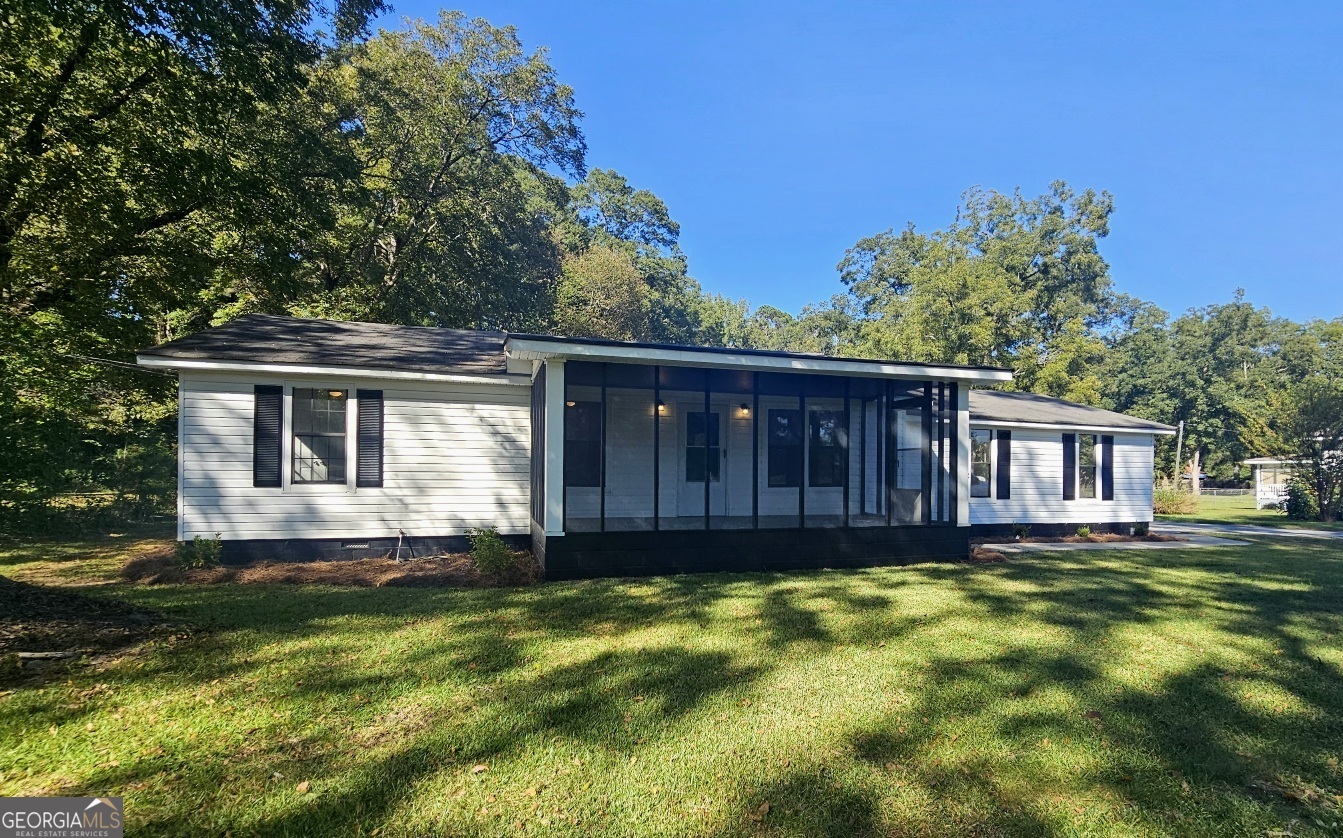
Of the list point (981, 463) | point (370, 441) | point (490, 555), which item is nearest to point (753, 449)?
point (490, 555)

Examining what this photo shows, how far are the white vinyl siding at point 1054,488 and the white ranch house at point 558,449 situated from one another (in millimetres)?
3370

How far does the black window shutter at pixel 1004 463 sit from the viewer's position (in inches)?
515

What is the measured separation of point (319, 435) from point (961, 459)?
1046 centimetres

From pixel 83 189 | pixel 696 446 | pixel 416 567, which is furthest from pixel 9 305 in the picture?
pixel 696 446

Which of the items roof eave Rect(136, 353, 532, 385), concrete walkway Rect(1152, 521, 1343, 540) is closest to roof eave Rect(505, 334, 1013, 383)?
roof eave Rect(136, 353, 532, 385)

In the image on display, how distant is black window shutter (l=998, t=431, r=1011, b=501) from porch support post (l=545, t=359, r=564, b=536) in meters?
10.6

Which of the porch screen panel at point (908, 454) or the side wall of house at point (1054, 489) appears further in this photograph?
the side wall of house at point (1054, 489)

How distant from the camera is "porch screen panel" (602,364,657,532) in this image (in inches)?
407

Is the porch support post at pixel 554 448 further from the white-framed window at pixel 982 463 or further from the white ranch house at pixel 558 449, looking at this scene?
the white-framed window at pixel 982 463

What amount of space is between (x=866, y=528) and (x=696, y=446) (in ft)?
11.2

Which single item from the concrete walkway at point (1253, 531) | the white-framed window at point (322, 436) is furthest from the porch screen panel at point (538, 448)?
the concrete walkway at point (1253, 531)

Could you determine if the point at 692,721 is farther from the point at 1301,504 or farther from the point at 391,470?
the point at 1301,504

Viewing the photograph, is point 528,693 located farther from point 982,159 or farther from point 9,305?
point 982,159

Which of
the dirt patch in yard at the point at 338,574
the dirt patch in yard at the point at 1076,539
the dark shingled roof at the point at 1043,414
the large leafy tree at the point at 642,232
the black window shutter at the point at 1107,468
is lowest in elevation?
the dirt patch in yard at the point at 1076,539
